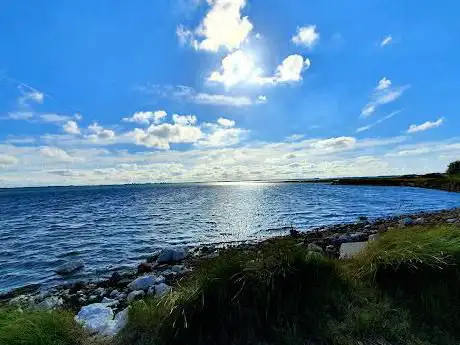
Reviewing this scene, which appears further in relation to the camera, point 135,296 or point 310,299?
point 135,296

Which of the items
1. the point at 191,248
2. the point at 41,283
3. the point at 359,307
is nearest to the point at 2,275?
the point at 41,283

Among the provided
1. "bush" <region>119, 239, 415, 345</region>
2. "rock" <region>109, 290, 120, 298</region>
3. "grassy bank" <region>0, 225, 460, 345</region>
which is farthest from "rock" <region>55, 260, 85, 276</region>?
"bush" <region>119, 239, 415, 345</region>

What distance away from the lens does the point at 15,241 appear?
2623cm

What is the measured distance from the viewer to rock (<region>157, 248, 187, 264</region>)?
1716 cm

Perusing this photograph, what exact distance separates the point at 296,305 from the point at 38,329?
3.69 metres

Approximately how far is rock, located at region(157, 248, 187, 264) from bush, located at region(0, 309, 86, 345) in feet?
39.8

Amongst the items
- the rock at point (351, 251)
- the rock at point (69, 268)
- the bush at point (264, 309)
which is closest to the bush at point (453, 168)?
the rock at point (351, 251)

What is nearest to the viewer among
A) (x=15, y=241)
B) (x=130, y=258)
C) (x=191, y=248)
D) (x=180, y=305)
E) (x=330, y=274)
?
(x=180, y=305)

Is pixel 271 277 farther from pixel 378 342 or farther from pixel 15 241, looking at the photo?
pixel 15 241

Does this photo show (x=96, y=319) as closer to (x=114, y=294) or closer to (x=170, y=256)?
(x=114, y=294)

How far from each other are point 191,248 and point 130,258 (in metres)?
3.94

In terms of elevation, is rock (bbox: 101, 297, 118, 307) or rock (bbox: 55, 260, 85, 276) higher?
rock (bbox: 101, 297, 118, 307)

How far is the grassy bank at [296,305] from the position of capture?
4762 mm

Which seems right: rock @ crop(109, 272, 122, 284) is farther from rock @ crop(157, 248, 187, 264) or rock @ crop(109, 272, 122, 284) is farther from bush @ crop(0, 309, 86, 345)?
bush @ crop(0, 309, 86, 345)
